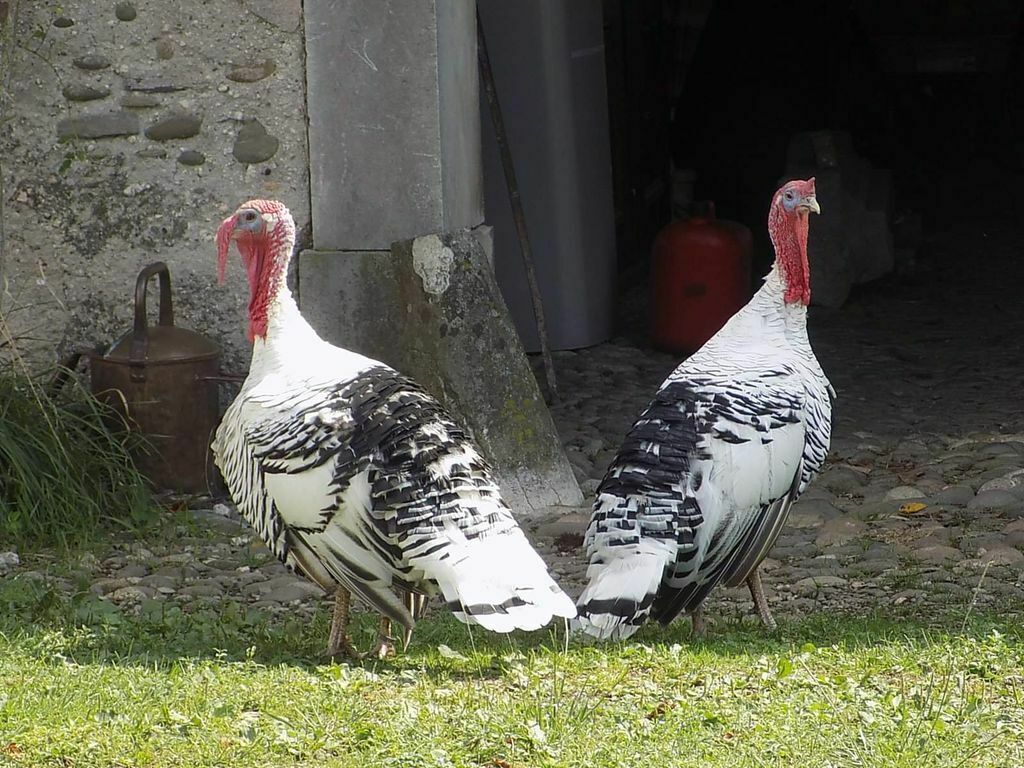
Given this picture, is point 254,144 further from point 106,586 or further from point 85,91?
point 106,586

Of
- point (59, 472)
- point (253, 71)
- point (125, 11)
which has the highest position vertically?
point (125, 11)

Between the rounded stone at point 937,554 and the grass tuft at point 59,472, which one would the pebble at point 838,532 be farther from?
the grass tuft at point 59,472

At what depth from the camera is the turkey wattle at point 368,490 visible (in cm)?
404

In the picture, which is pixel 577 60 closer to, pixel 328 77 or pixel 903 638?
pixel 328 77

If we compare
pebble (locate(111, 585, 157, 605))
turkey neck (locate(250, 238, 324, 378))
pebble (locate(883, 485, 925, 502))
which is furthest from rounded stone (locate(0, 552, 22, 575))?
pebble (locate(883, 485, 925, 502))

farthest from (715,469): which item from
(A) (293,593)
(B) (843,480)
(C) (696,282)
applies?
(C) (696,282)

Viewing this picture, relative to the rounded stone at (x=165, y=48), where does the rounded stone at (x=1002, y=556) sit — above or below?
below

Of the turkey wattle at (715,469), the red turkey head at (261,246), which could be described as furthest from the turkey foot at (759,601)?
the red turkey head at (261,246)

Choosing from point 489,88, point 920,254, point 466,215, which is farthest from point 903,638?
point 920,254

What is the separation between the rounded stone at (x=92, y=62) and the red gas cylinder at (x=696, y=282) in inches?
154

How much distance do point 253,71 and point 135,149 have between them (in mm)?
678

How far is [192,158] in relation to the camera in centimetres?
673

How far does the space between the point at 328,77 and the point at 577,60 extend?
255 centimetres

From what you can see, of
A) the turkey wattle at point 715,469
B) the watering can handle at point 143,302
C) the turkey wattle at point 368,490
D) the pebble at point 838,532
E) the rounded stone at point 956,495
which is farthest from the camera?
the watering can handle at point 143,302
